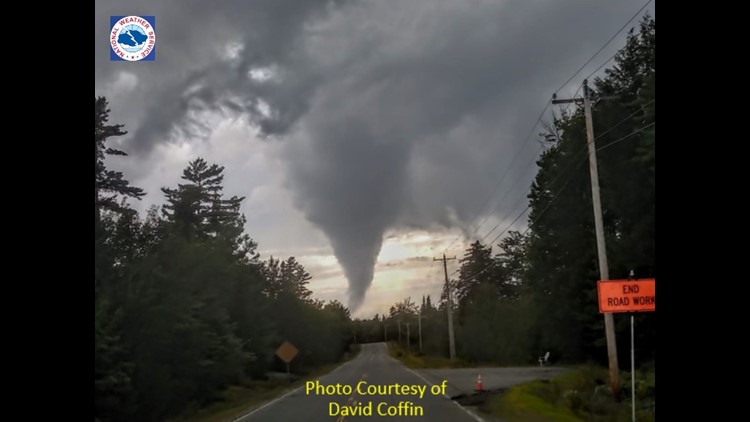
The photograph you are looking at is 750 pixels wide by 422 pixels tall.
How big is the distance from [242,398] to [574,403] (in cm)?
1197

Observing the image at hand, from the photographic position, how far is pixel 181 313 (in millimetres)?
20344

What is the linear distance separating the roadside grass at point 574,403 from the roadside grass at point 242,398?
7358 mm

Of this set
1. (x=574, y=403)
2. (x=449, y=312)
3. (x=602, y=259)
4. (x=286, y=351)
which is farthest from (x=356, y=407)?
(x=449, y=312)

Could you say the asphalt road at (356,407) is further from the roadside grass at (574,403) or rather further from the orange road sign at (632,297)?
the orange road sign at (632,297)

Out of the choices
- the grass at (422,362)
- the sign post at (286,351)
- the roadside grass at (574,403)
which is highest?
the sign post at (286,351)

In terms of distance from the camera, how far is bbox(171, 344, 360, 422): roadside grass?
840 inches

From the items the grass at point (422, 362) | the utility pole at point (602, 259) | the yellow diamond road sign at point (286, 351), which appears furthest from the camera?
the grass at point (422, 362)

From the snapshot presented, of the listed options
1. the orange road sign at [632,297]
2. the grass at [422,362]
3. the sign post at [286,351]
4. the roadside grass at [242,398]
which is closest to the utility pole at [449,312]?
the grass at [422,362]

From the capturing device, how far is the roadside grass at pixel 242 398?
21.3 m

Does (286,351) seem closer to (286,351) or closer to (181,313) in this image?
(286,351)

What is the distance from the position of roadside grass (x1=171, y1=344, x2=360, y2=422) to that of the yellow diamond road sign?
5.61ft

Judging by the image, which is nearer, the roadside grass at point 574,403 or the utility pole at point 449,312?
the roadside grass at point 574,403
